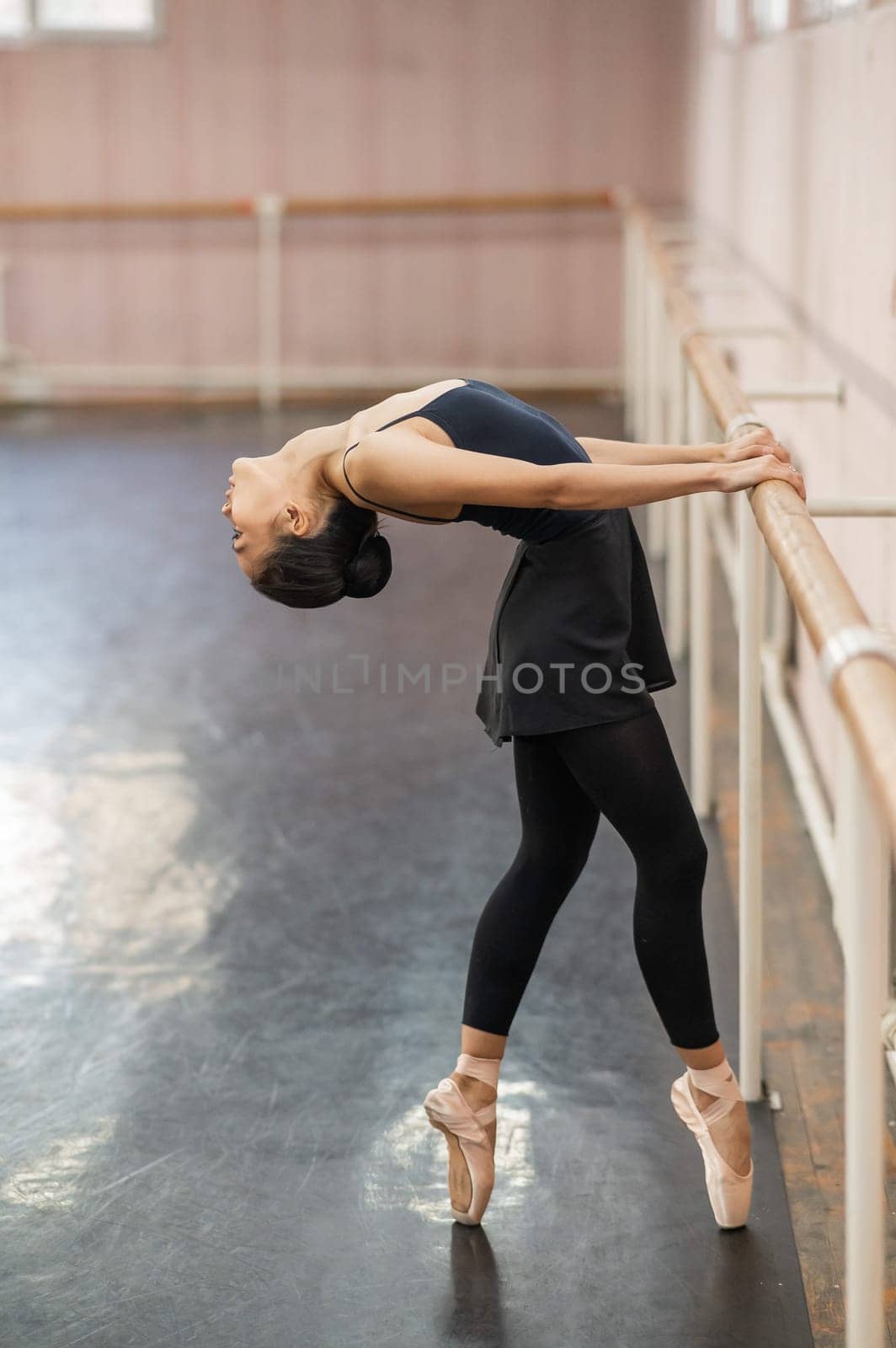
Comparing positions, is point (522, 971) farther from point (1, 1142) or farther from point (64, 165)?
point (64, 165)

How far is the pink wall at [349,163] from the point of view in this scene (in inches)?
311

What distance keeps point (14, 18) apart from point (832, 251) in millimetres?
6381

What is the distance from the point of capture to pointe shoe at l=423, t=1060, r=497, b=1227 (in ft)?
6.12

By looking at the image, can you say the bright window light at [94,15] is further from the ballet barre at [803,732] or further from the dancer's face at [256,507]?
the dancer's face at [256,507]

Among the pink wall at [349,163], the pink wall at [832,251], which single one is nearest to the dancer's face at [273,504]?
the pink wall at [832,251]

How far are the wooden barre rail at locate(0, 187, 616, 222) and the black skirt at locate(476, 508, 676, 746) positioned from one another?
6372mm

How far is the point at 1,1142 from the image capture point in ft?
6.84

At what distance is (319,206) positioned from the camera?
792 centimetres

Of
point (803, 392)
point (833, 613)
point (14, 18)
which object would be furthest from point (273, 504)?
point (14, 18)

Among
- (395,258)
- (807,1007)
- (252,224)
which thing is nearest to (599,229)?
(395,258)

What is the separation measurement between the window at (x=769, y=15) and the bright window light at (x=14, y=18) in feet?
15.7

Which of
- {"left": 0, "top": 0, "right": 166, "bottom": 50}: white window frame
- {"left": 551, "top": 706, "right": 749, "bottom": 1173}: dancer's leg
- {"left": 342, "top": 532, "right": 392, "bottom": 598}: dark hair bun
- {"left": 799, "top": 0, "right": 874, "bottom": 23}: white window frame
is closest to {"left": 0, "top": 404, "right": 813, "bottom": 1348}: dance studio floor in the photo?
{"left": 551, "top": 706, "right": 749, "bottom": 1173}: dancer's leg

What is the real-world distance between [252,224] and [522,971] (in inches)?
275

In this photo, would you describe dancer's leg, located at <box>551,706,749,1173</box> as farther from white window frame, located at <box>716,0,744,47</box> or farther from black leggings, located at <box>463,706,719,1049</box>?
white window frame, located at <box>716,0,744,47</box>
